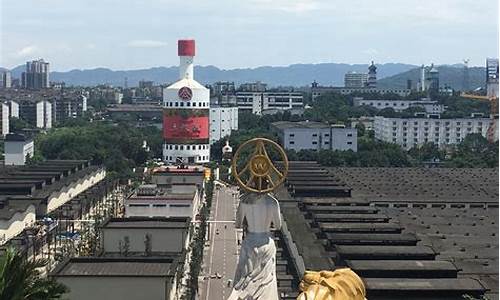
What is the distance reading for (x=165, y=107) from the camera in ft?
189

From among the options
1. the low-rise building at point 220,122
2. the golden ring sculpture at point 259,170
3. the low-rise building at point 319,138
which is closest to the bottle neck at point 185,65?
the low-rise building at point 319,138

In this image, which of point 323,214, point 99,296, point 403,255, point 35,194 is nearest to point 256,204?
point 99,296

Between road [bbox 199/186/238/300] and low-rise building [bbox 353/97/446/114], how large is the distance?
4939 cm

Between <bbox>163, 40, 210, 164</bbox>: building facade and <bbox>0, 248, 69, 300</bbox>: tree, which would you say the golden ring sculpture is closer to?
<bbox>0, 248, 69, 300</bbox>: tree

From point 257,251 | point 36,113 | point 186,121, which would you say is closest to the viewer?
point 257,251

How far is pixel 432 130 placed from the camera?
78.9 metres

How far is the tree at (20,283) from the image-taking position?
10750 mm

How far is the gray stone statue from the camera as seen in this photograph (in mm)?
9969

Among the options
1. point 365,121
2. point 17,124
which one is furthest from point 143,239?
point 17,124

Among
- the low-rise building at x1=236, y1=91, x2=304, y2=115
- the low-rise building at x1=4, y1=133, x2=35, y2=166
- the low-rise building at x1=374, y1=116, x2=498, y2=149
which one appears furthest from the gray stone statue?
the low-rise building at x1=236, y1=91, x2=304, y2=115

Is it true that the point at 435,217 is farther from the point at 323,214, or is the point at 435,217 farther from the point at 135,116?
the point at 135,116

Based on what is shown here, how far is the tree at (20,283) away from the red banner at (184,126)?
4569 centimetres

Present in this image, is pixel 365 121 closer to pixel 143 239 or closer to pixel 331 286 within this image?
pixel 143 239

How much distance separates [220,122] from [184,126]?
24.1 meters
